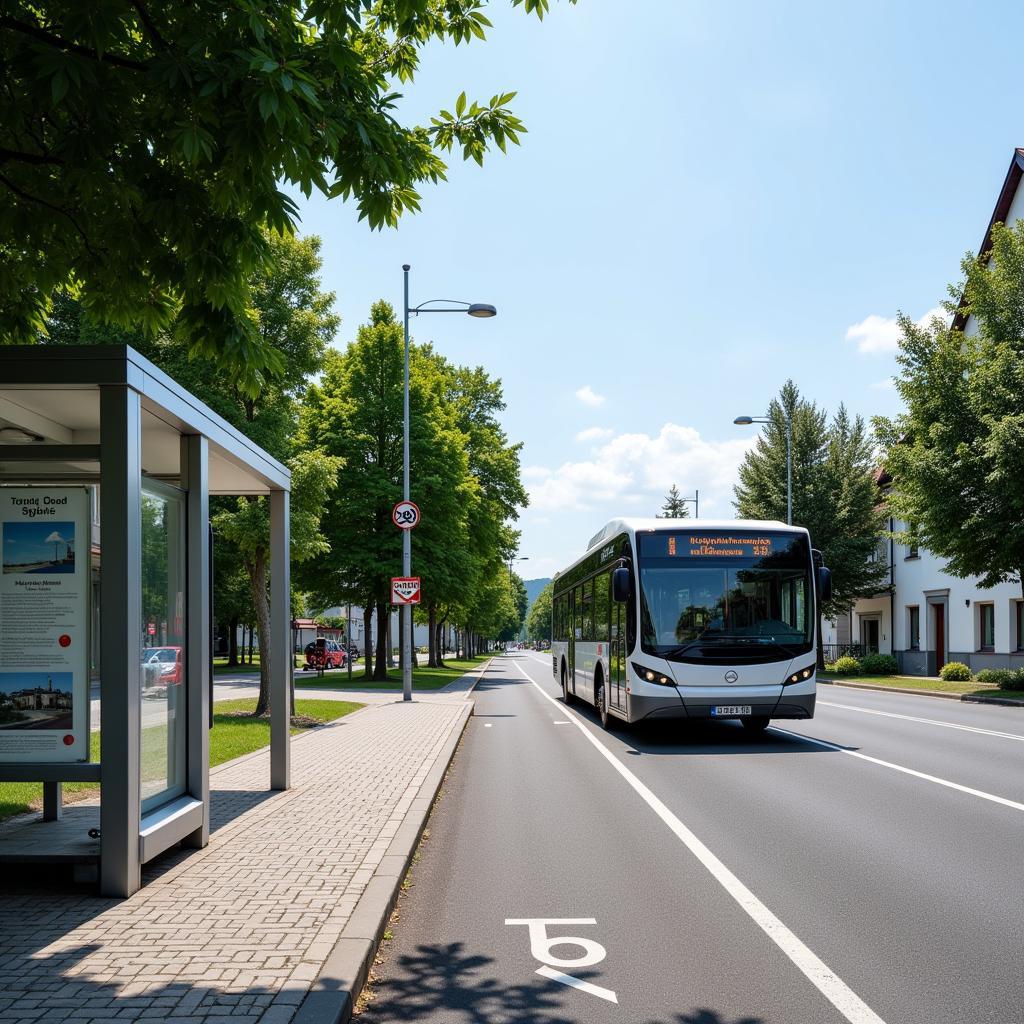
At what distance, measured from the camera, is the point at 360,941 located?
5020 mm

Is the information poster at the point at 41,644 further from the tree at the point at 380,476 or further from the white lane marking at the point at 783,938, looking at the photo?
the tree at the point at 380,476

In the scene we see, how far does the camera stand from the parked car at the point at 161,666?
6.67 metres

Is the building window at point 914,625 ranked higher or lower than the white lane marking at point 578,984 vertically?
lower

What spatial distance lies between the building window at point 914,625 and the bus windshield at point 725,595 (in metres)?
32.0

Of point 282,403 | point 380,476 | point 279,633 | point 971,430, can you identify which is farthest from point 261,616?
point 971,430

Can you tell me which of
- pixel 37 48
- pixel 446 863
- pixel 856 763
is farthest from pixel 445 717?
pixel 37 48

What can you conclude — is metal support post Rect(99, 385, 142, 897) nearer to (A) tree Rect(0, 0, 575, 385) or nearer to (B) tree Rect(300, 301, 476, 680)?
(A) tree Rect(0, 0, 575, 385)

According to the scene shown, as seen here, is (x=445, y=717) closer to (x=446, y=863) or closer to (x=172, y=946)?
(x=446, y=863)

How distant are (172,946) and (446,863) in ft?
9.06

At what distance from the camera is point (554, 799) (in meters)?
10.4

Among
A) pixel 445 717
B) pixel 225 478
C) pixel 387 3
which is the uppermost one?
pixel 387 3

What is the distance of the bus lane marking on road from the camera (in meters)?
4.80

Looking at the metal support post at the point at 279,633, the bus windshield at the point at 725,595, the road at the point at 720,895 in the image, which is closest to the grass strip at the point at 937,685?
the bus windshield at the point at 725,595

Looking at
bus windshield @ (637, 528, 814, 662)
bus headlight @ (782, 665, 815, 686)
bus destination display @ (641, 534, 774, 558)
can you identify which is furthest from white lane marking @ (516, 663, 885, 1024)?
bus destination display @ (641, 534, 774, 558)
